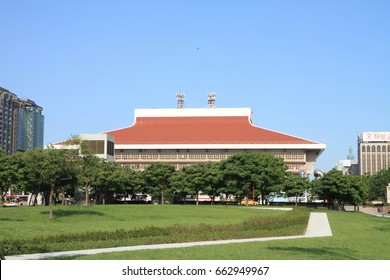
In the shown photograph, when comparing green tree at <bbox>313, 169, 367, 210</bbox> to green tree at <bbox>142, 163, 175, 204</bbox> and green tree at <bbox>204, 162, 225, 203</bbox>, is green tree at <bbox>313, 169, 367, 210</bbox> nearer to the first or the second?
green tree at <bbox>204, 162, 225, 203</bbox>

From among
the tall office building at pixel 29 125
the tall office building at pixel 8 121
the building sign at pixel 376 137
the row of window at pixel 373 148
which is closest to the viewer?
the tall office building at pixel 8 121

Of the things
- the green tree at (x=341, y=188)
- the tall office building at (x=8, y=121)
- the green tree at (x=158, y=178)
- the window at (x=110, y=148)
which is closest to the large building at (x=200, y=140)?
the window at (x=110, y=148)

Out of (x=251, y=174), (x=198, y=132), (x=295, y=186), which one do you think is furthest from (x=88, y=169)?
(x=198, y=132)

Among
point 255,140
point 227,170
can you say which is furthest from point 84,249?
point 255,140

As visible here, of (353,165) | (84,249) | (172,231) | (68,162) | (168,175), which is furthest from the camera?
(353,165)

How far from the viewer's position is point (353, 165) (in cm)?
17288

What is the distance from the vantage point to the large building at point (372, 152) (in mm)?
143000

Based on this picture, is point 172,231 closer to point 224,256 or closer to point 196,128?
point 224,256

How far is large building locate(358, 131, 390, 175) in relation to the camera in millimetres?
143000

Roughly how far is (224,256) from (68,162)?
19.3 metres

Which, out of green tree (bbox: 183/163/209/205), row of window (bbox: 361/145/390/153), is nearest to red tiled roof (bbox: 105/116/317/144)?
green tree (bbox: 183/163/209/205)

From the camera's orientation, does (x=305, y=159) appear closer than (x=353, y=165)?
Yes

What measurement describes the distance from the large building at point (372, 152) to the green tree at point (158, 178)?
9569 centimetres

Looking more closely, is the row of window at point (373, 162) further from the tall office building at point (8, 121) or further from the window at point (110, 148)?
the window at point (110, 148)
